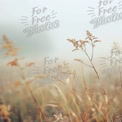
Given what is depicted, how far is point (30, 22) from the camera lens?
122 inches

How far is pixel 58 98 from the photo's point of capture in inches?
125

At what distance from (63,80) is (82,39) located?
0.89ft

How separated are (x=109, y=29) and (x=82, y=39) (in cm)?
19

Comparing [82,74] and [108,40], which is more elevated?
[108,40]

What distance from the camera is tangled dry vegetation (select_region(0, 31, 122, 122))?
312 centimetres

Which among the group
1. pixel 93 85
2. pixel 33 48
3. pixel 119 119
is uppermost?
pixel 33 48

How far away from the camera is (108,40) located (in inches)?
125

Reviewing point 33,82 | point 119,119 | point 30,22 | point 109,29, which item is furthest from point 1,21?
point 119,119

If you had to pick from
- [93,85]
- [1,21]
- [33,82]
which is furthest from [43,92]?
[1,21]

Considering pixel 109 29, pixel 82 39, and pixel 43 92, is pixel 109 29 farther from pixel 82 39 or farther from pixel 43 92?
pixel 43 92

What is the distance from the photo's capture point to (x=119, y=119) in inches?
123

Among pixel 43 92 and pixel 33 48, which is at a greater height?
pixel 33 48

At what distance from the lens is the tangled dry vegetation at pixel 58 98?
312cm

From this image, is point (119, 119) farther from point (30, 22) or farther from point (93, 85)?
point (30, 22)
